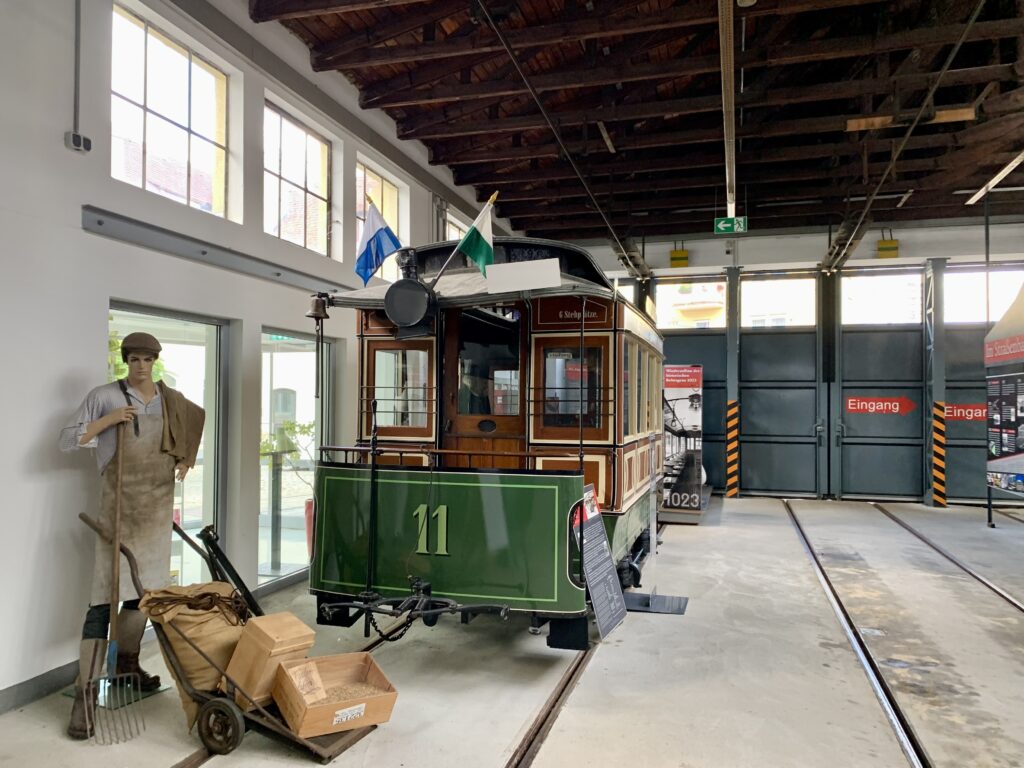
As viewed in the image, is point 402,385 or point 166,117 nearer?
point 166,117

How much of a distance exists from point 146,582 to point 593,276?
3.66 meters

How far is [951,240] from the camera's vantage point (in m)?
12.2

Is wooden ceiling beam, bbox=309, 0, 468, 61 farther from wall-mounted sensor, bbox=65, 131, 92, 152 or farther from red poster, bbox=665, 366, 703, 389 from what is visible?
red poster, bbox=665, 366, 703, 389

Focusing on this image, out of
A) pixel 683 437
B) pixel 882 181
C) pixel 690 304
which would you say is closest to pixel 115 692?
pixel 882 181

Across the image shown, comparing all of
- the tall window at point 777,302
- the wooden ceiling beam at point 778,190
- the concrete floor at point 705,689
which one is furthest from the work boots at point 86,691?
the tall window at point 777,302

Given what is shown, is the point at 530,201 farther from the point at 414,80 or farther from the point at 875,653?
the point at 875,653

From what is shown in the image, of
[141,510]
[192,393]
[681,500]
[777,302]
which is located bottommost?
[681,500]

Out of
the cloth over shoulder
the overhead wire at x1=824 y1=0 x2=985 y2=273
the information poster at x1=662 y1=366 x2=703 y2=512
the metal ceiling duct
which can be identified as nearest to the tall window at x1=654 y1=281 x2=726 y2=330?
the information poster at x1=662 y1=366 x2=703 y2=512

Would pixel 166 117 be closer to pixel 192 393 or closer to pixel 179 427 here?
pixel 192 393

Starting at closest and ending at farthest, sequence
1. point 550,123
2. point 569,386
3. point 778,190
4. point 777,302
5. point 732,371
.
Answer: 1. point 569,386
2. point 550,123
3. point 778,190
4. point 732,371
5. point 777,302

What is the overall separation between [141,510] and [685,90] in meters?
7.73

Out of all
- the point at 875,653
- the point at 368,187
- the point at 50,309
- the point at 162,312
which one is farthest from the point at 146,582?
the point at 368,187

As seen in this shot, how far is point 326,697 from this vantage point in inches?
129

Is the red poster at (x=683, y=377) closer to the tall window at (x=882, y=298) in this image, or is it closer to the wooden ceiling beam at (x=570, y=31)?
the tall window at (x=882, y=298)
